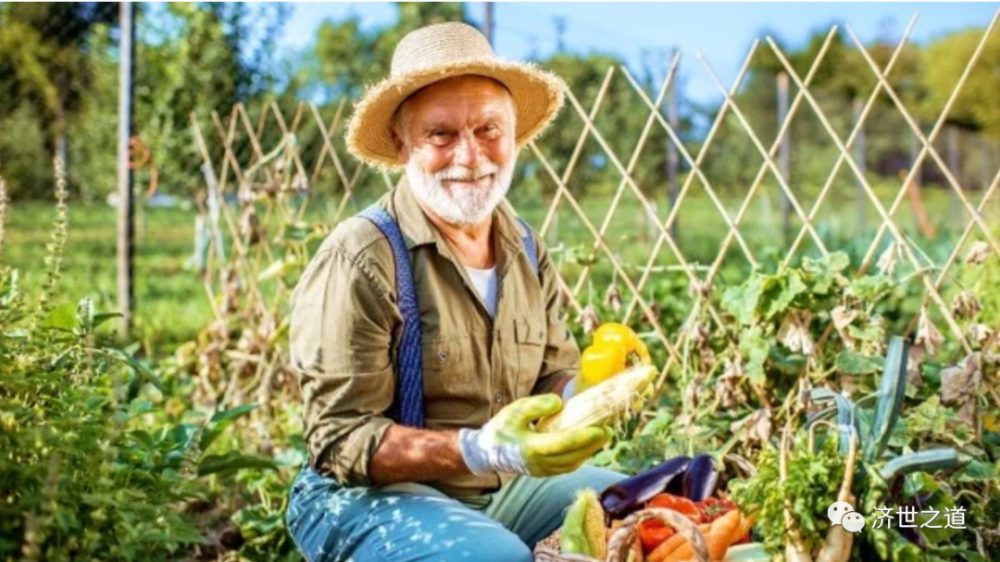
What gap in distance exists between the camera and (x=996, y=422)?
126 inches

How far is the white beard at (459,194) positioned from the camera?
2465mm

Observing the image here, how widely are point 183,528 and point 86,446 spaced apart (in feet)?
0.67

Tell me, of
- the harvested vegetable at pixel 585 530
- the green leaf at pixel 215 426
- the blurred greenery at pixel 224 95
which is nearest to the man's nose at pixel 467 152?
the harvested vegetable at pixel 585 530

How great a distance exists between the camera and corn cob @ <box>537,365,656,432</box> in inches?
83.1

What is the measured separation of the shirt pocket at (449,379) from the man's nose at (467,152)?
0.35m

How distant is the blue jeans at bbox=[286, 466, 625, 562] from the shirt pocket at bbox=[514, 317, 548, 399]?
0.21 metres

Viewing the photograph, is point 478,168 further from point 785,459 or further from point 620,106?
point 620,106

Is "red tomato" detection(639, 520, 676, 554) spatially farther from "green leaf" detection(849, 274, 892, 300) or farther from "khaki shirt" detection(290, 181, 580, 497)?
"green leaf" detection(849, 274, 892, 300)

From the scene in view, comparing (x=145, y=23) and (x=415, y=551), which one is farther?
(x=145, y=23)

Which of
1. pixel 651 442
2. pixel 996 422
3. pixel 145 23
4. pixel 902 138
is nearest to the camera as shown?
pixel 996 422

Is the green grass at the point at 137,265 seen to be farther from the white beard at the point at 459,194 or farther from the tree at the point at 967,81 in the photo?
the tree at the point at 967,81

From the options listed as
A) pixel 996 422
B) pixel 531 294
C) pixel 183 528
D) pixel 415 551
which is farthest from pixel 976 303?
pixel 183 528

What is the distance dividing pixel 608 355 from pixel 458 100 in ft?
1.99

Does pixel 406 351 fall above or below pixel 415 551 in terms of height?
above
